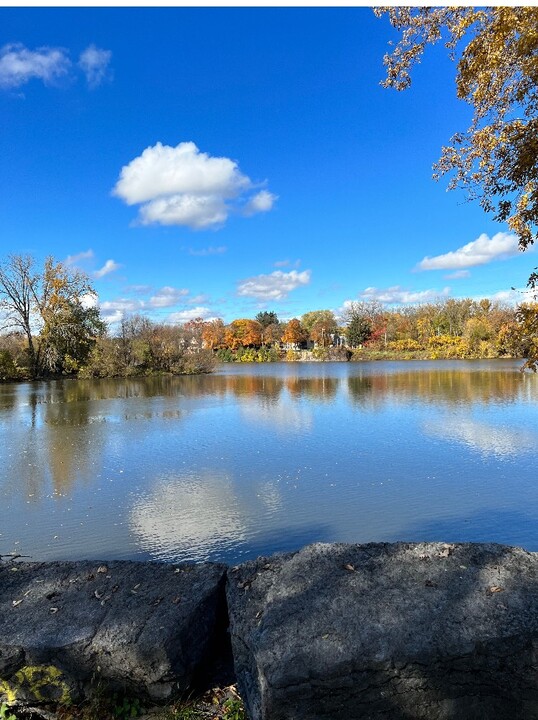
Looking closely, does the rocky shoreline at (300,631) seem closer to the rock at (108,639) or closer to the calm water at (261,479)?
the rock at (108,639)

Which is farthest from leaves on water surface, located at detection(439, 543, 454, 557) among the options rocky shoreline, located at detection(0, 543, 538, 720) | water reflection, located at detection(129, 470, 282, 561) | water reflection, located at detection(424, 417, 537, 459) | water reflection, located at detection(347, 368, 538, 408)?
water reflection, located at detection(347, 368, 538, 408)

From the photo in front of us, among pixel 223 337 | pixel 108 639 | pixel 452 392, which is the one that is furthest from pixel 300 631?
pixel 223 337

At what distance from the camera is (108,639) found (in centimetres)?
190

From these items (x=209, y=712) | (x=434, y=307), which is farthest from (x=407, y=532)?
(x=434, y=307)

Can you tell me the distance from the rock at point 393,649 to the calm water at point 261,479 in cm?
267

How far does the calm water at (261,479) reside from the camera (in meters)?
4.84

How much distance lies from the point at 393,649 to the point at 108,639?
1063 mm

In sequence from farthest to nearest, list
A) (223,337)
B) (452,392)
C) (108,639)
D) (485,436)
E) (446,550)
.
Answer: (223,337), (452,392), (485,436), (446,550), (108,639)

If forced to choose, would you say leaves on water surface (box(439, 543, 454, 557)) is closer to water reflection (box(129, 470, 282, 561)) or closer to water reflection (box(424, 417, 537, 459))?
water reflection (box(129, 470, 282, 561))

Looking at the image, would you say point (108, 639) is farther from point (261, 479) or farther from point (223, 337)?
point (223, 337)

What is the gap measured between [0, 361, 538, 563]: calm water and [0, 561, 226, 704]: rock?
2334 mm

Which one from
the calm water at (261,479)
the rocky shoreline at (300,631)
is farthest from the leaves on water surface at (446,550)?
the calm water at (261,479)

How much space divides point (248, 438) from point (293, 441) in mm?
989

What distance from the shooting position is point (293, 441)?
9.45 m
